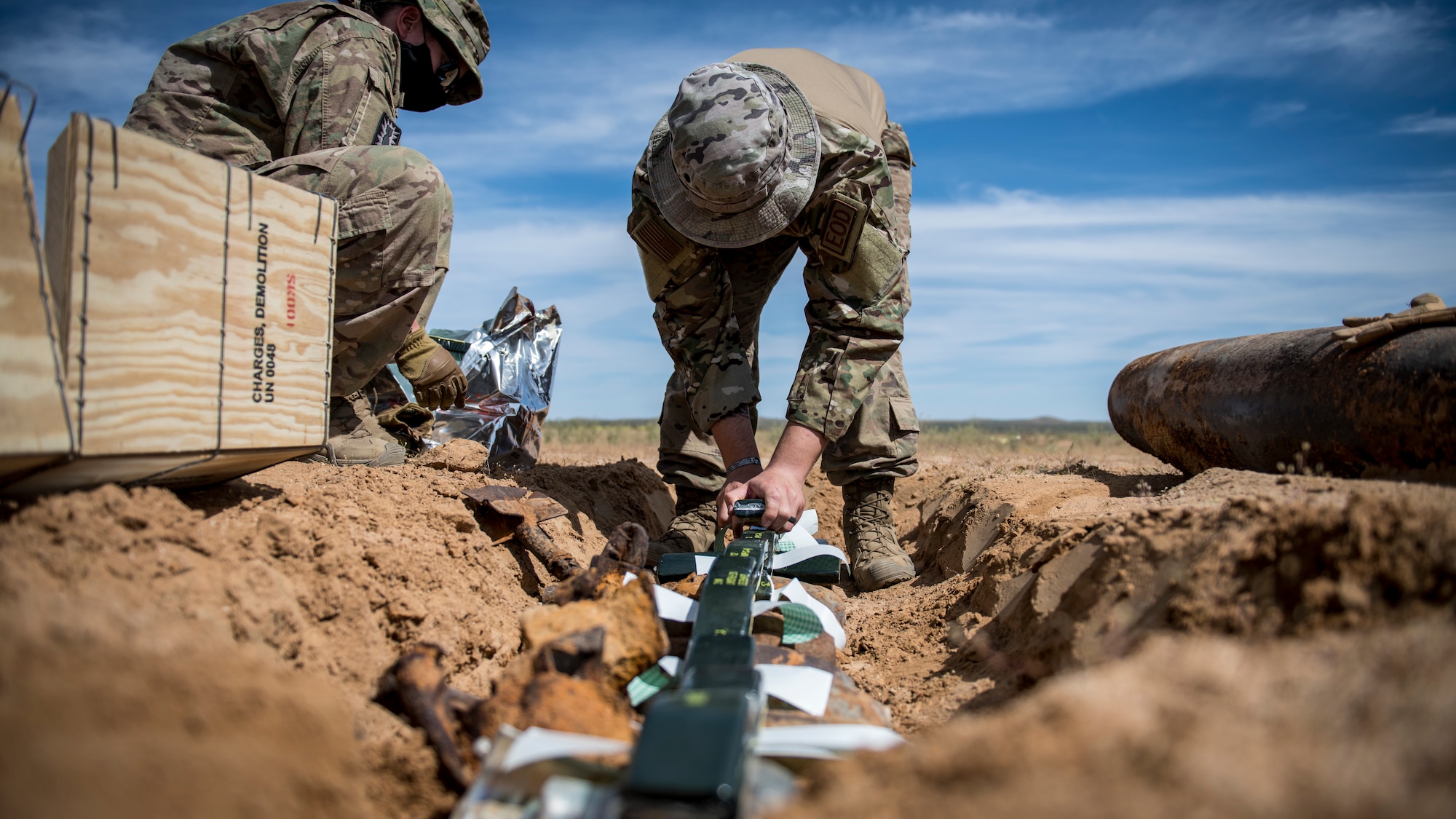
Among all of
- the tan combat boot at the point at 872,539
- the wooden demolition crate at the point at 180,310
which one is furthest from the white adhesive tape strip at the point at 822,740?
the tan combat boot at the point at 872,539

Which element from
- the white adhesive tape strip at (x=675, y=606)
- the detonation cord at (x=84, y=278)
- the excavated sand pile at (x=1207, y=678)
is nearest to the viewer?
the excavated sand pile at (x=1207, y=678)

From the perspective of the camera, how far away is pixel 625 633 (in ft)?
5.24

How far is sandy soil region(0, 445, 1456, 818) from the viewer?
2.65 feet

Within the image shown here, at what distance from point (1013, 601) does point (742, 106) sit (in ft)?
5.38

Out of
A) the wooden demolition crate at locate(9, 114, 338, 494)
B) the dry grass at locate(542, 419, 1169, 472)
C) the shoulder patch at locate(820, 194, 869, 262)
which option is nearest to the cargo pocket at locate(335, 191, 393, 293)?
the wooden demolition crate at locate(9, 114, 338, 494)

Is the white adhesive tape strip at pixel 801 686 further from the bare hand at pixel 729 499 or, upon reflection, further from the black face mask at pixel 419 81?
the black face mask at pixel 419 81

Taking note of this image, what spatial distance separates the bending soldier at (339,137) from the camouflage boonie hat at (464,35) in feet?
1.15

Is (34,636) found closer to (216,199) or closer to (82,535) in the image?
(82,535)

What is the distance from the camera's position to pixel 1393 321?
238 centimetres

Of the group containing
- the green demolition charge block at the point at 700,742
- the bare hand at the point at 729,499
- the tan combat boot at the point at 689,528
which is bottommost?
the tan combat boot at the point at 689,528

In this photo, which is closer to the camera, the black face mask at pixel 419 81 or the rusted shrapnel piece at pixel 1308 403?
the rusted shrapnel piece at pixel 1308 403

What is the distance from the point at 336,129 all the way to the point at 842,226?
1.89 metres

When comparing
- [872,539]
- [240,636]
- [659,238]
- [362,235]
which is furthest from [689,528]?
[240,636]

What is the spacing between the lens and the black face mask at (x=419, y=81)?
3.55 m
